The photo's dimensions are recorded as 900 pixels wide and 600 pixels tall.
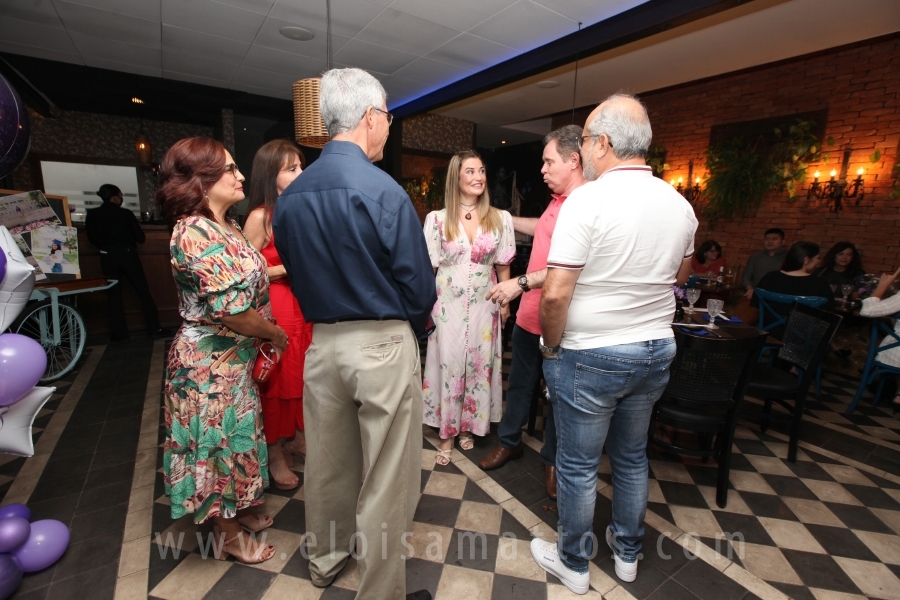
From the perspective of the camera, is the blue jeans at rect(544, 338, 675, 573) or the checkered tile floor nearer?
the blue jeans at rect(544, 338, 675, 573)

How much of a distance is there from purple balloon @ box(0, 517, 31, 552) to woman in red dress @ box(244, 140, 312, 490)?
0.87 meters

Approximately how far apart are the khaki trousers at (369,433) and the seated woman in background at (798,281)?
144 inches

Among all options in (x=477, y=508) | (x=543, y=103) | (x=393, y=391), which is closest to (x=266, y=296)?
(x=393, y=391)

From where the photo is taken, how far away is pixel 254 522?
1.84m

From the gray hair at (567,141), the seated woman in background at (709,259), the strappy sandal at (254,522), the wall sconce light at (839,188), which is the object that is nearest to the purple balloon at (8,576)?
the strappy sandal at (254,522)

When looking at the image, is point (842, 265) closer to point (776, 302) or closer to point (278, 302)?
point (776, 302)

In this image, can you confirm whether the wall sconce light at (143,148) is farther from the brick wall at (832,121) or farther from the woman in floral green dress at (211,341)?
the brick wall at (832,121)

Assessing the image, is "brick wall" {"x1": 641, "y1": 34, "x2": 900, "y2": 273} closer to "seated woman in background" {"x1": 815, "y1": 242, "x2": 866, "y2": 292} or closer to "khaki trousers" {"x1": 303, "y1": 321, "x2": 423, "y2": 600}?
"seated woman in background" {"x1": 815, "y1": 242, "x2": 866, "y2": 292}

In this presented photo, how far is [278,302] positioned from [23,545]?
129 cm

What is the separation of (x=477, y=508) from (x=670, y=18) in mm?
3599

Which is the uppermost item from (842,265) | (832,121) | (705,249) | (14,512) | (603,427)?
(832,121)

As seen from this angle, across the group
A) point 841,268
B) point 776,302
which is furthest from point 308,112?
point 841,268

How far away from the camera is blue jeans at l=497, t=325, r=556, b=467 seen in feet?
6.91

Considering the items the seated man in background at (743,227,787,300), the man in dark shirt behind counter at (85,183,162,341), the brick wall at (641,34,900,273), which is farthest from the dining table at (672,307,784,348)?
the man in dark shirt behind counter at (85,183,162,341)
